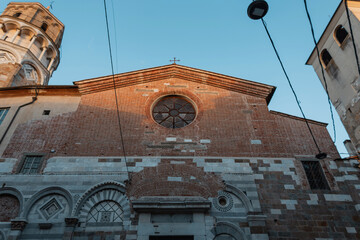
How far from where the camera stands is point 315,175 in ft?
31.7

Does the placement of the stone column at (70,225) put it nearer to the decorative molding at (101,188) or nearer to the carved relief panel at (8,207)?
the decorative molding at (101,188)

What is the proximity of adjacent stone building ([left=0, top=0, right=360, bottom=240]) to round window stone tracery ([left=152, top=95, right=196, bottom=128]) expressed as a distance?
44mm

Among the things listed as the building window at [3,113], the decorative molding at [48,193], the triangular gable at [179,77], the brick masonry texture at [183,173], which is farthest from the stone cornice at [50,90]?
the decorative molding at [48,193]

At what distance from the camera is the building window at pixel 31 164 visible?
938cm

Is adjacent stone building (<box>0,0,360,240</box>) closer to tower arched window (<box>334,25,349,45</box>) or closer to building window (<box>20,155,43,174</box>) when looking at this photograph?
building window (<box>20,155,43,174</box>)

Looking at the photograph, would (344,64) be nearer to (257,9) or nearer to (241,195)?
(241,195)

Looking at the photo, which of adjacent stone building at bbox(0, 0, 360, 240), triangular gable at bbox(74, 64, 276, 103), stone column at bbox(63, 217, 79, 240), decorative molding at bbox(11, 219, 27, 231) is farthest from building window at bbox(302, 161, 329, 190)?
decorative molding at bbox(11, 219, 27, 231)

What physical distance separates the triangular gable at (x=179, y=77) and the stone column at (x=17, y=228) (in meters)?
5.53

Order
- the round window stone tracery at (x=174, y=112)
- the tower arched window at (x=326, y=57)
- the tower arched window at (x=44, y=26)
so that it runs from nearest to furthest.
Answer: the round window stone tracery at (x=174, y=112) → the tower arched window at (x=326, y=57) → the tower arched window at (x=44, y=26)

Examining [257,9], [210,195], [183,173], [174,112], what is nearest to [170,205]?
[183,173]

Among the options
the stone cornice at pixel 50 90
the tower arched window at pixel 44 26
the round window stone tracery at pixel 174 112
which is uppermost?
the tower arched window at pixel 44 26

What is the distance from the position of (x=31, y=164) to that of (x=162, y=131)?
15.7ft

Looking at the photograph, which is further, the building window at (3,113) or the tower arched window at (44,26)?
the tower arched window at (44,26)

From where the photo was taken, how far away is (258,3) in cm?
602
